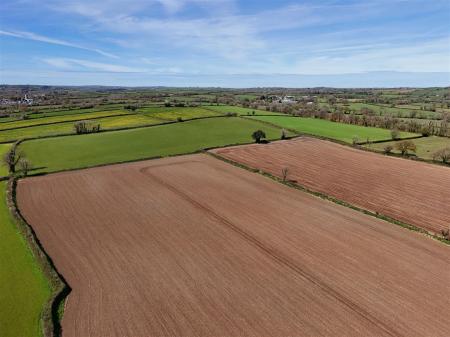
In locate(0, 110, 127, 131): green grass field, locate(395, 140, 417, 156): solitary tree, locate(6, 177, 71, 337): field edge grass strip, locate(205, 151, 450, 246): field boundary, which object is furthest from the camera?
locate(0, 110, 127, 131): green grass field

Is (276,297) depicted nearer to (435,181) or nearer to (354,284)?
(354,284)

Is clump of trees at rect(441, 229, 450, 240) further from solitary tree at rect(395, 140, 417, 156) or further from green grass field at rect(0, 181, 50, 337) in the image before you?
solitary tree at rect(395, 140, 417, 156)

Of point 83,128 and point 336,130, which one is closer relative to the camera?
point 83,128

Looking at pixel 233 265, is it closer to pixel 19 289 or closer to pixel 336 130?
pixel 19 289

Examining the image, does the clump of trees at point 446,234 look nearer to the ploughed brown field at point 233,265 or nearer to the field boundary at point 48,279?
the ploughed brown field at point 233,265

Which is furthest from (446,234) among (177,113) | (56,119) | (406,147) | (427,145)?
(56,119)

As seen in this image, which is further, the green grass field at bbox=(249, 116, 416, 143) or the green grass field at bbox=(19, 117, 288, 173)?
the green grass field at bbox=(249, 116, 416, 143)

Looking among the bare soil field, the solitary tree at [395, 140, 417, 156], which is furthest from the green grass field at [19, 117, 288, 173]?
the solitary tree at [395, 140, 417, 156]
